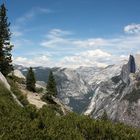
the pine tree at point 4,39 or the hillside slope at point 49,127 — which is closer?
the hillside slope at point 49,127

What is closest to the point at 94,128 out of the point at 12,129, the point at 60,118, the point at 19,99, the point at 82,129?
the point at 82,129

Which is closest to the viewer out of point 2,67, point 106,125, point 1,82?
point 106,125

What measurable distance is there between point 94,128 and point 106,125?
1466 millimetres

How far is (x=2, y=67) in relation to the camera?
257ft

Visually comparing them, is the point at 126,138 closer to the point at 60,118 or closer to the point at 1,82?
the point at 60,118

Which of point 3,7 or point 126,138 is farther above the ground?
point 3,7

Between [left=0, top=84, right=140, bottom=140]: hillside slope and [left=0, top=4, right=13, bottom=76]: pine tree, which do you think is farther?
[left=0, top=4, right=13, bottom=76]: pine tree

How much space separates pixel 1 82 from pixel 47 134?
652 inches

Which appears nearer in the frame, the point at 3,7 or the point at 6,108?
the point at 6,108

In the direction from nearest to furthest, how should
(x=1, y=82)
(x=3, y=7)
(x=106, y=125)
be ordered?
(x=106, y=125)
(x=1, y=82)
(x=3, y=7)

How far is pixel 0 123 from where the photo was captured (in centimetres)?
2780

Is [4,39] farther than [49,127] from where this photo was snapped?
Yes

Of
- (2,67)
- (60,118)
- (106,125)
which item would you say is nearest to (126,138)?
(106,125)

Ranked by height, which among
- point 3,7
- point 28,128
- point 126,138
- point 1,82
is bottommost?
point 126,138
